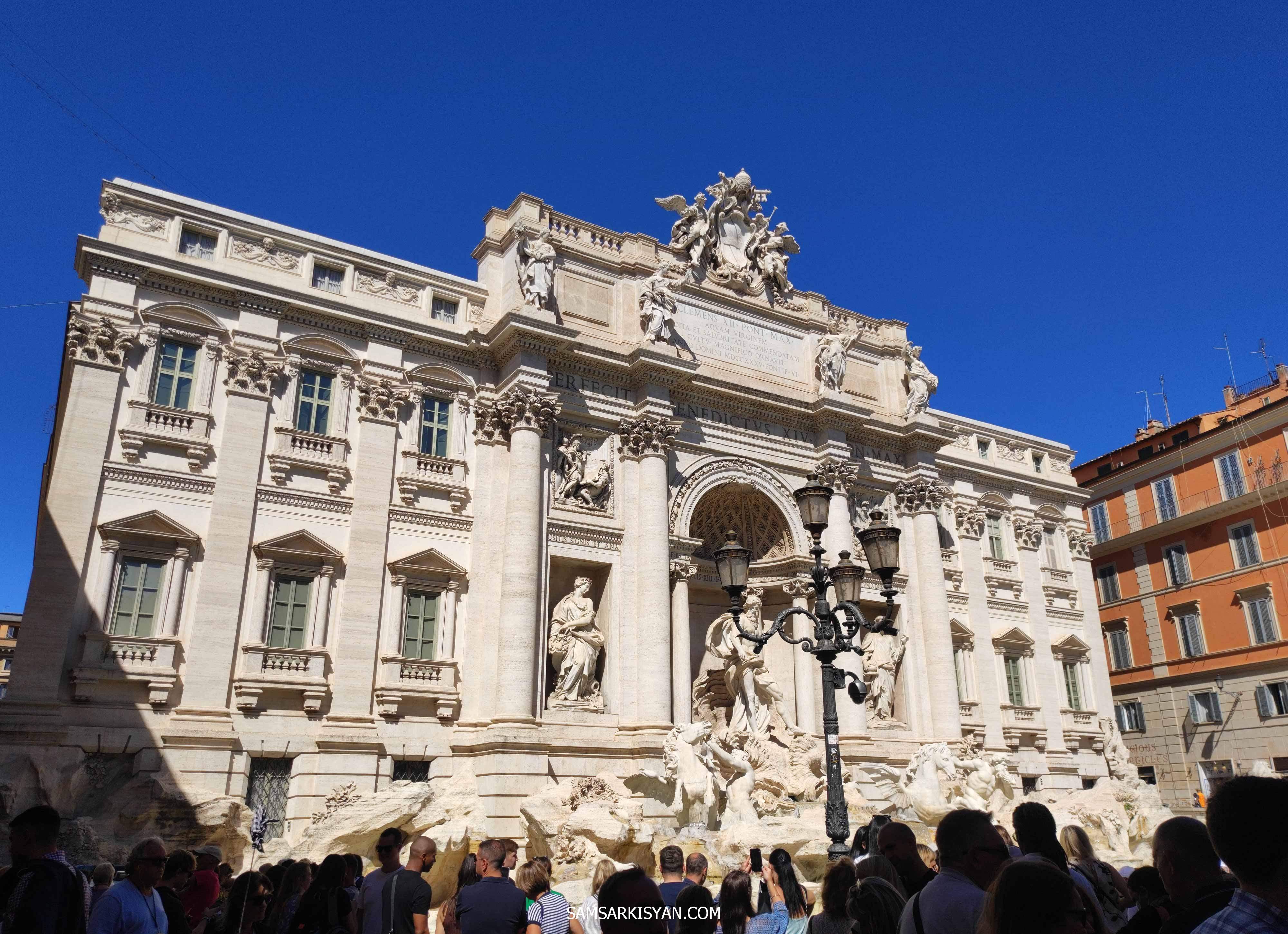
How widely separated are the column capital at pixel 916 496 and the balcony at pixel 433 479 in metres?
12.9

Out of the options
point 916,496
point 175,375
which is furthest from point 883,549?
point 916,496

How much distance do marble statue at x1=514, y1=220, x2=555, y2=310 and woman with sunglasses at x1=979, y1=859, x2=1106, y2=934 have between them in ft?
65.3

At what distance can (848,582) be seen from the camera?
1295 cm

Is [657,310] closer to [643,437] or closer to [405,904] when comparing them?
[643,437]

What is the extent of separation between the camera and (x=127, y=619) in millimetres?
17516

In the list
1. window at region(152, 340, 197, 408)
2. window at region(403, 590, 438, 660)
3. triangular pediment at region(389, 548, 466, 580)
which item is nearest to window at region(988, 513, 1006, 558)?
triangular pediment at region(389, 548, 466, 580)

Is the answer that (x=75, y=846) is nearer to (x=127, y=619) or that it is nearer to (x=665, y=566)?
(x=127, y=619)

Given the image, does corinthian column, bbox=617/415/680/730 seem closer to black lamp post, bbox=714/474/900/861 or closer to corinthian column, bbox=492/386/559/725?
corinthian column, bbox=492/386/559/725

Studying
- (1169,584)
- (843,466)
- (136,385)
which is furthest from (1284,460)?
(136,385)

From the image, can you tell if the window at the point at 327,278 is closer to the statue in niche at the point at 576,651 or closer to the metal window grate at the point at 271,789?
the statue in niche at the point at 576,651

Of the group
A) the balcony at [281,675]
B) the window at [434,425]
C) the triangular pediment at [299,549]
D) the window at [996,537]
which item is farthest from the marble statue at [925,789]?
the triangular pediment at [299,549]

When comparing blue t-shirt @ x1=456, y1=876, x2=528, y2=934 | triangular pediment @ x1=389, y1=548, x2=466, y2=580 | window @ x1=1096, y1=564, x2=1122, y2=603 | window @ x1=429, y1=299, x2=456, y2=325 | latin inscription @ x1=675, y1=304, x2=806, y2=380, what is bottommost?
blue t-shirt @ x1=456, y1=876, x2=528, y2=934

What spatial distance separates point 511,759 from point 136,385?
1016 centimetres

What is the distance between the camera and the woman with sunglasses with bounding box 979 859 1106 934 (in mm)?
3170
